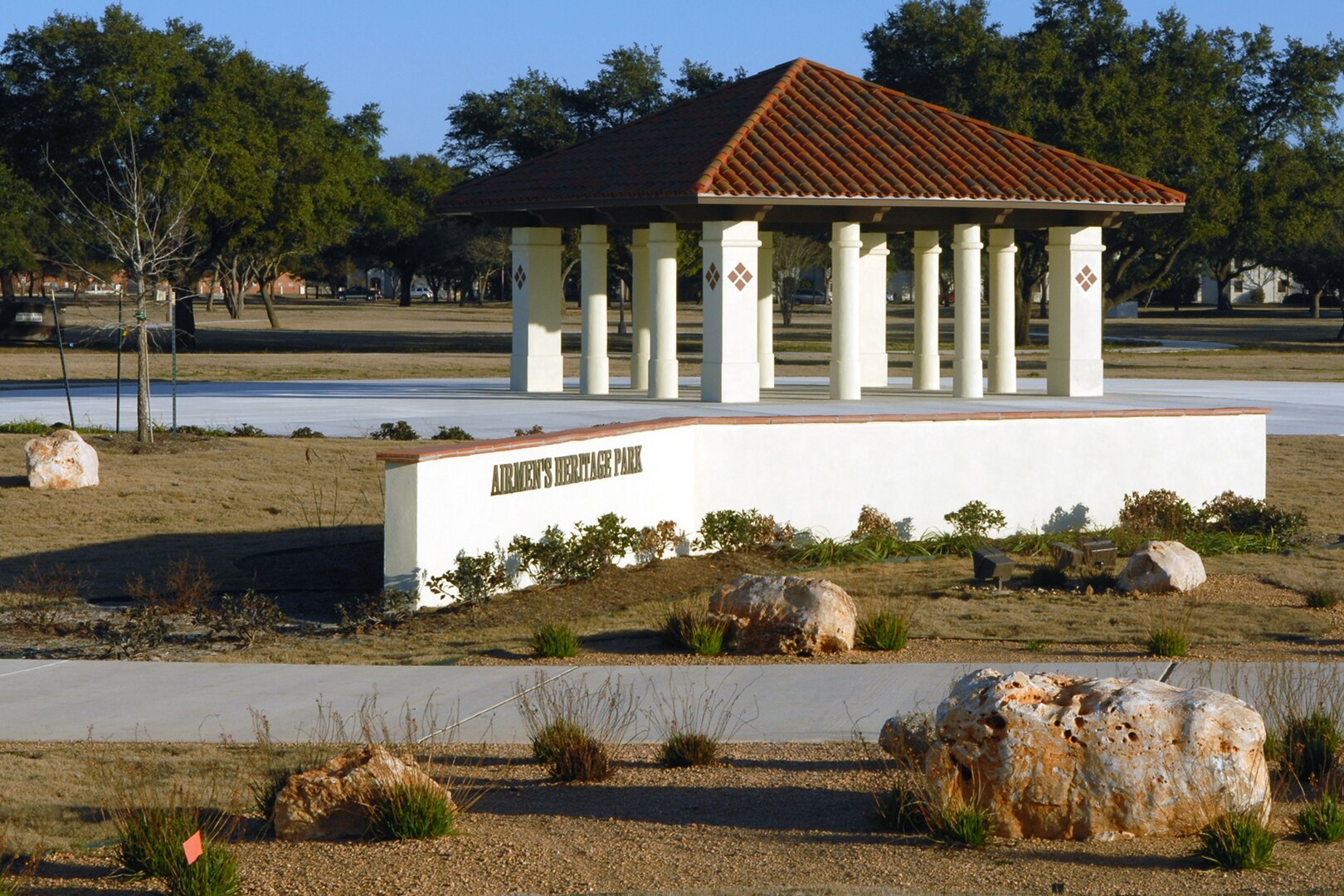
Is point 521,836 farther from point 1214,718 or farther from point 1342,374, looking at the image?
point 1342,374

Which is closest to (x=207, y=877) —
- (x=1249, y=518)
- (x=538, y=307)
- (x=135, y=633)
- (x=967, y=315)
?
(x=135, y=633)

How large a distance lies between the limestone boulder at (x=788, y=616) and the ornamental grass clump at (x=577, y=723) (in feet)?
5.75

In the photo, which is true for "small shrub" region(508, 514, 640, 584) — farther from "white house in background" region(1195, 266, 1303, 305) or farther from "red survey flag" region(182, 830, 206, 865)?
"white house in background" region(1195, 266, 1303, 305)

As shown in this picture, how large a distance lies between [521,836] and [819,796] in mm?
1570

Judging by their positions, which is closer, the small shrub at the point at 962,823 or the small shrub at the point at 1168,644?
the small shrub at the point at 962,823

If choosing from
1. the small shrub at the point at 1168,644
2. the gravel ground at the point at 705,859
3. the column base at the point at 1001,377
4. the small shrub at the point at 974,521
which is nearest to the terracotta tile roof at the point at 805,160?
the column base at the point at 1001,377

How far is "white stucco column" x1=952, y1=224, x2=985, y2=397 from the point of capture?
2841cm

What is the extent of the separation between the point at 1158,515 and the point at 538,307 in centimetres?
1413

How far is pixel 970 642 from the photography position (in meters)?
12.7

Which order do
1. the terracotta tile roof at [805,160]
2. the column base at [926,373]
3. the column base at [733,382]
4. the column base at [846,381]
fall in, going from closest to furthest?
the terracotta tile roof at [805,160] → the column base at [733,382] → the column base at [846,381] → the column base at [926,373]

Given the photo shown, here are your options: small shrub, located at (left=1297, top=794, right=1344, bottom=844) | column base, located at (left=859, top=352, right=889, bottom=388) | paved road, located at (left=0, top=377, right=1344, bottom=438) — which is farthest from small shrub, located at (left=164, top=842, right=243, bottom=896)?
column base, located at (left=859, top=352, right=889, bottom=388)

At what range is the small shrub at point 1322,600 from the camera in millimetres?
14414

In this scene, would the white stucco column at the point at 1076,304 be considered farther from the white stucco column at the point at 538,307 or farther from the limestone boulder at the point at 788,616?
the limestone boulder at the point at 788,616

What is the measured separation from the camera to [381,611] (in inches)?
538
